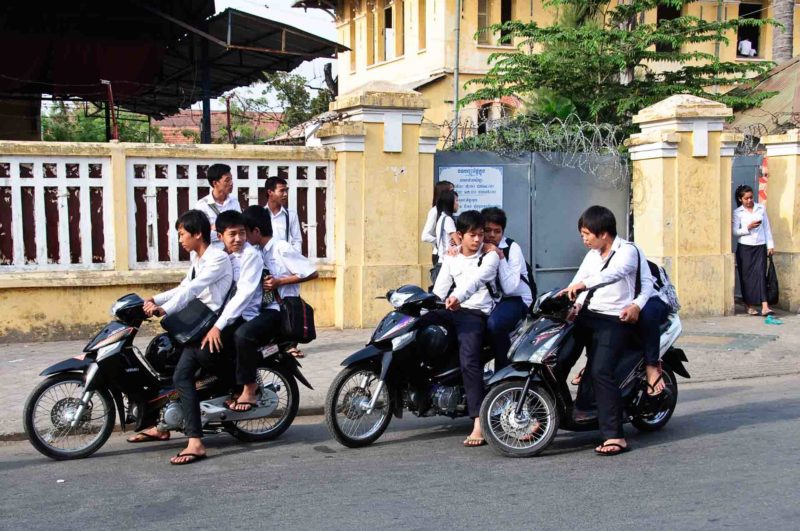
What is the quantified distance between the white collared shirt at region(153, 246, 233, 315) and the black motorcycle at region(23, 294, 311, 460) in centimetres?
21

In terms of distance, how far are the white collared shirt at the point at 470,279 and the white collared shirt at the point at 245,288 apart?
1.24 meters

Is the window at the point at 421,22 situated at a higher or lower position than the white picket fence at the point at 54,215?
higher

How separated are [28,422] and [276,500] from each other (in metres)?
1.75

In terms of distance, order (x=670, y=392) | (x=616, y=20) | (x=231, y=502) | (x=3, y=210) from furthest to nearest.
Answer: (x=616, y=20) → (x=3, y=210) → (x=670, y=392) → (x=231, y=502)

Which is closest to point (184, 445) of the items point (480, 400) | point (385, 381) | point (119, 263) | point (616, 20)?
point (385, 381)

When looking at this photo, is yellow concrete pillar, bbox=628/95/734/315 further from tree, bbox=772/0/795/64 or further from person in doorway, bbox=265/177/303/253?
tree, bbox=772/0/795/64

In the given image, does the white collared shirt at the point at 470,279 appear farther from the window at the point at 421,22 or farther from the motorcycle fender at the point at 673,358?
the window at the point at 421,22

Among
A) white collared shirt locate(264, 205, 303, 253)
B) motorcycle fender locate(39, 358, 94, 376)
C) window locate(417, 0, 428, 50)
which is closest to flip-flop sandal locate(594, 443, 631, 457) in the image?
motorcycle fender locate(39, 358, 94, 376)

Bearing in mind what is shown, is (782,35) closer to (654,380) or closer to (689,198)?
(689,198)

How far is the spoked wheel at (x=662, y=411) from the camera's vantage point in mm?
6379

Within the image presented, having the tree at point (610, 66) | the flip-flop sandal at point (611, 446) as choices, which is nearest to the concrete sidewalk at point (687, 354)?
the flip-flop sandal at point (611, 446)

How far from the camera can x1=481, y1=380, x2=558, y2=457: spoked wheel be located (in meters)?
5.83

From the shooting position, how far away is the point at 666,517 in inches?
184

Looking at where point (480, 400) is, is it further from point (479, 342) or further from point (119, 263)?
point (119, 263)
